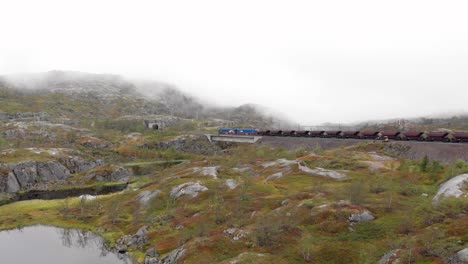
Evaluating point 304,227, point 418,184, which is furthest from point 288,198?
point 418,184

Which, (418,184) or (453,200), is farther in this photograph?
(418,184)

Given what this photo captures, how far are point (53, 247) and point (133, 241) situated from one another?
86.5ft

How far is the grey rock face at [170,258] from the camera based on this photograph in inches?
3255

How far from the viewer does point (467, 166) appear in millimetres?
103500

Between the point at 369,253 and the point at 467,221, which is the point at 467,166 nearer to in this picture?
the point at 467,221

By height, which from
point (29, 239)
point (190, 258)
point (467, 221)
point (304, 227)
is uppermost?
point (467, 221)

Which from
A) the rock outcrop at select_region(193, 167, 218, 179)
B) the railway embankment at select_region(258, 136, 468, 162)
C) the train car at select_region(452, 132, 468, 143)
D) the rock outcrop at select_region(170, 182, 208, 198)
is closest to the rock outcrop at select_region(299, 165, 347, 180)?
the rock outcrop at select_region(193, 167, 218, 179)

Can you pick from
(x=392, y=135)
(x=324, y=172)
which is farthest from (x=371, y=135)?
(x=324, y=172)

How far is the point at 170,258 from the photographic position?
84875mm

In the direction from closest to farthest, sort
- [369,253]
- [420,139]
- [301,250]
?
[369,253], [301,250], [420,139]

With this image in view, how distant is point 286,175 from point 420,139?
70.3 meters

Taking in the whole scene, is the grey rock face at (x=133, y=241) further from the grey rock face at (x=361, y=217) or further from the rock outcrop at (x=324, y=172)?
the rock outcrop at (x=324, y=172)

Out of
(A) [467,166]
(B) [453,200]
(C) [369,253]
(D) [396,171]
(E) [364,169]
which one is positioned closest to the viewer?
(C) [369,253]

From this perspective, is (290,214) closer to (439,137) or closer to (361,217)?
(361,217)
